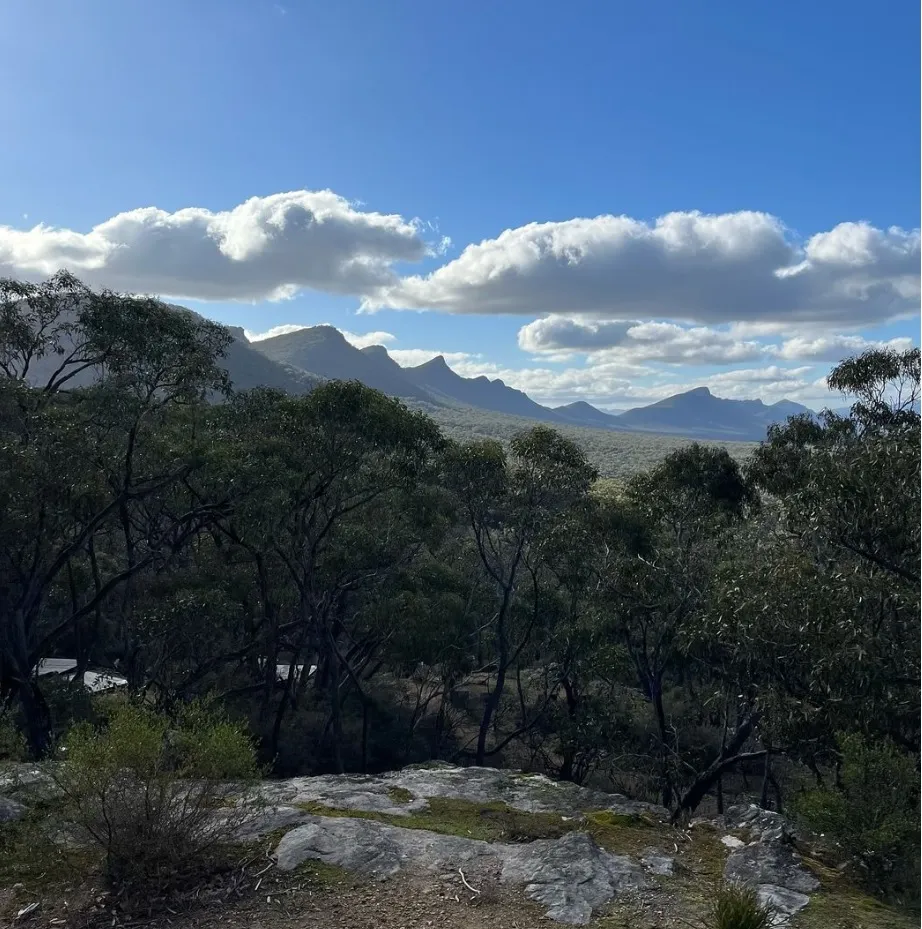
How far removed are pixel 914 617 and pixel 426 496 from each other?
12712 millimetres

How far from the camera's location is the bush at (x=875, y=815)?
732 centimetres

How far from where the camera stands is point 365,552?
65.8 feet

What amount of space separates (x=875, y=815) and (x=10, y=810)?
8961 mm

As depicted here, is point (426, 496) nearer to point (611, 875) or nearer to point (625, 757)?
point (625, 757)

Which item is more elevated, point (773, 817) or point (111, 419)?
point (111, 419)

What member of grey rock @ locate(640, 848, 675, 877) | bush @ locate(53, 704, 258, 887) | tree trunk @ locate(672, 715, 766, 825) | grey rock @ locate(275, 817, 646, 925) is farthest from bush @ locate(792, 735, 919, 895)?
tree trunk @ locate(672, 715, 766, 825)

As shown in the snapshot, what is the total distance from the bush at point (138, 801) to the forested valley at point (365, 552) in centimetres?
563

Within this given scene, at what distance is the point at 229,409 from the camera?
63.3 ft

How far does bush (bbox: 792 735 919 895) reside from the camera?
7.32m

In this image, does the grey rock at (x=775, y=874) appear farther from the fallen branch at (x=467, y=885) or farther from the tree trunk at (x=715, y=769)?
the tree trunk at (x=715, y=769)

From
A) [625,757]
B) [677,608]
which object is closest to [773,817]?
[677,608]

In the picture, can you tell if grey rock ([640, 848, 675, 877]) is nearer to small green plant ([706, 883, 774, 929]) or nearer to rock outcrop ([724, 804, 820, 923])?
rock outcrop ([724, 804, 820, 923])

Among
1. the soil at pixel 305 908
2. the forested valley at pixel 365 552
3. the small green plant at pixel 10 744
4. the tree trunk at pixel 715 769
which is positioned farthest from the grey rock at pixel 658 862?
the small green plant at pixel 10 744

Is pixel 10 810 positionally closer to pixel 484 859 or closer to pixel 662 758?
pixel 484 859
